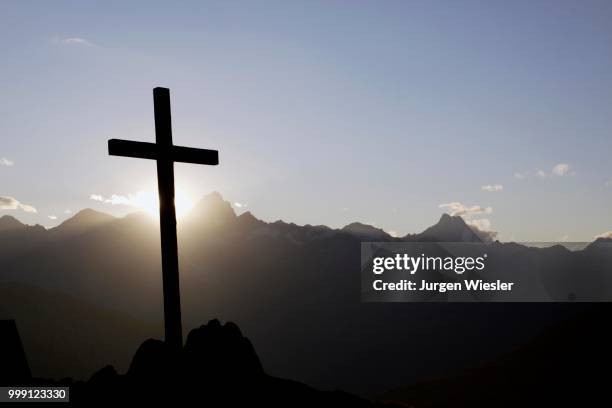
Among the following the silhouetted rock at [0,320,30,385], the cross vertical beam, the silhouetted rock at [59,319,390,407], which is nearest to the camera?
the cross vertical beam

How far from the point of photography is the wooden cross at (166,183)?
11.3 meters

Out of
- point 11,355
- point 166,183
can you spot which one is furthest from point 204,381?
point 11,355

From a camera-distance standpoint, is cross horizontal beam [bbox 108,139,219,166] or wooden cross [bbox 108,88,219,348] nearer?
wooden cross [bbox 108,88,219,348]

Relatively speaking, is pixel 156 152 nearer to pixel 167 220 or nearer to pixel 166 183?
pixel 166 183

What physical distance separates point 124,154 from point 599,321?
1544 inches

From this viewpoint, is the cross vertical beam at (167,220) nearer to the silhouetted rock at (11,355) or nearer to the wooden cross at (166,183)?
the wooden cross at (166,183)

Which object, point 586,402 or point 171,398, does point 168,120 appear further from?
point 586,402

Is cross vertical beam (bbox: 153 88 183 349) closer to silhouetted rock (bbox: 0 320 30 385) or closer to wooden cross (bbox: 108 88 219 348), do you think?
wooden cross (bbox: 108 88 219 348)

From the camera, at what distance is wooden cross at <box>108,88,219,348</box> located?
37.1 ft

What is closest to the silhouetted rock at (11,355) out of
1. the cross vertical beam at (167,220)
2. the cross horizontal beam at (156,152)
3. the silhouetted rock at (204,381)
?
the silhouetted rock at (204,381)

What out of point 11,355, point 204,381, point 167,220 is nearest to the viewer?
point 167,220

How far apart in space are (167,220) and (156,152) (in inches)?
51.7

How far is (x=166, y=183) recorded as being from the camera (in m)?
11.8

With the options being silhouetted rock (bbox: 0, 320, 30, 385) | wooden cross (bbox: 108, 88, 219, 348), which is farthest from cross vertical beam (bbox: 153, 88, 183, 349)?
silhouetted rock (bbox: 0, 320, 30, 385)
